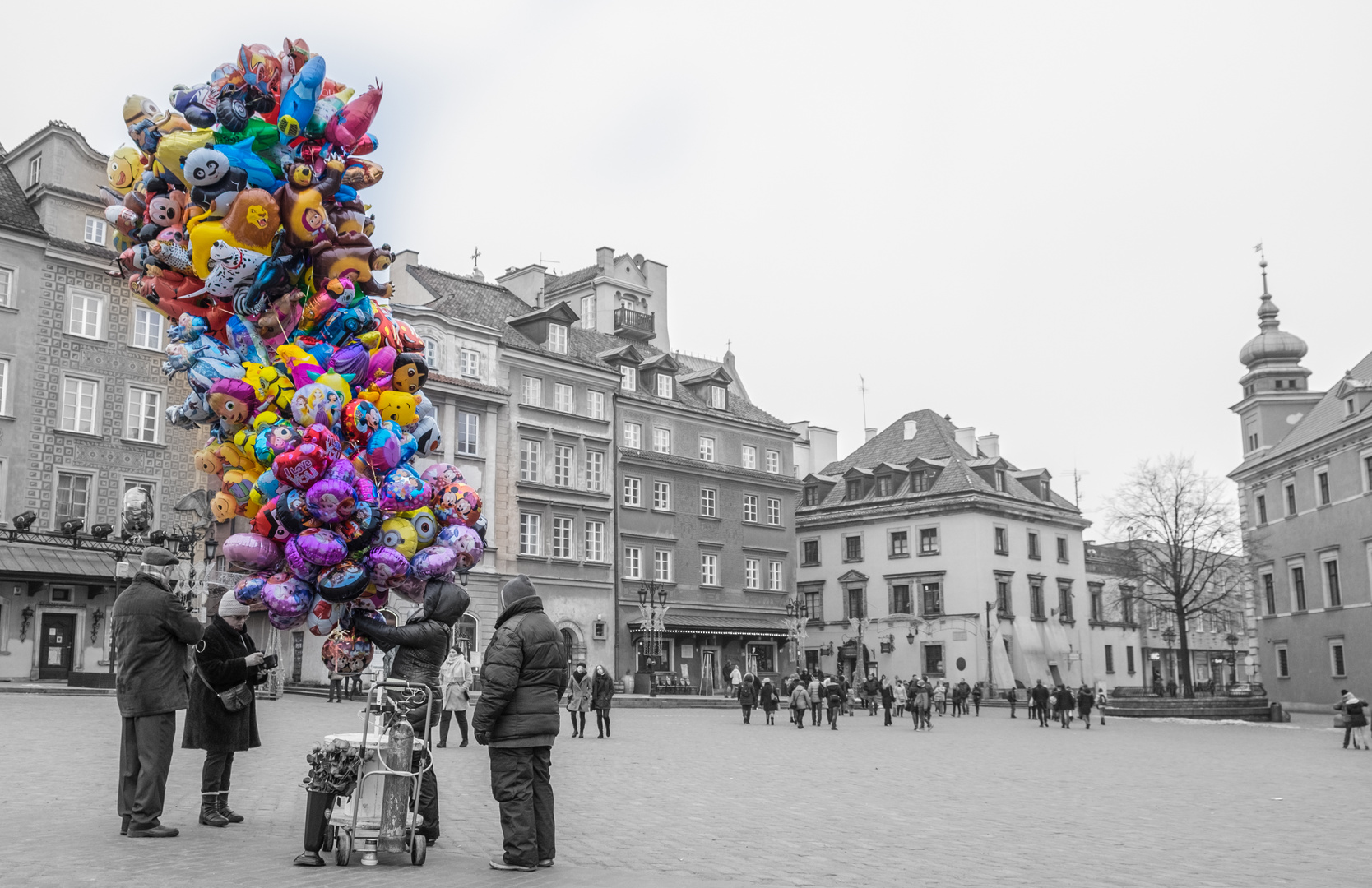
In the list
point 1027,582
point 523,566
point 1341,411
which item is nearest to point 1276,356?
point 1341,411

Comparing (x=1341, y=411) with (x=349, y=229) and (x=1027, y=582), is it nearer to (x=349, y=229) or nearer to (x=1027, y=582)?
(x=1027, y=582)

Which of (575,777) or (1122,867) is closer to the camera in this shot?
(1122,867)

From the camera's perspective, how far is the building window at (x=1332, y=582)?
51.1m

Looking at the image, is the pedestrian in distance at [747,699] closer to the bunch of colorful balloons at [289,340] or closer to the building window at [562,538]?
the building window at [562,538]

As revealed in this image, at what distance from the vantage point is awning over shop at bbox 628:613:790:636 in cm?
5100

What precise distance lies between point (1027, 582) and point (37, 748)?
56.0 m

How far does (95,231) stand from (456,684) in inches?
1061

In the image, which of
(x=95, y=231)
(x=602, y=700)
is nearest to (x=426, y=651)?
(x=602, y=700)

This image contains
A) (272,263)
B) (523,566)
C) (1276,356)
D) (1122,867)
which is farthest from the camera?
(1276,356)

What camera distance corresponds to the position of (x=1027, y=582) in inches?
2564

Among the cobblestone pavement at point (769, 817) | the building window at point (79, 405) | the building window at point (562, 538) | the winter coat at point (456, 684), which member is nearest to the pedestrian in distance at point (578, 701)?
the cobblestone pavement at point (769, 817)

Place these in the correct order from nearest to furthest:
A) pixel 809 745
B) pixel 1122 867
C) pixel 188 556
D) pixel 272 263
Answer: pixel 1122 867
pixel 272 263
pixel 809 745
pixel 188 556

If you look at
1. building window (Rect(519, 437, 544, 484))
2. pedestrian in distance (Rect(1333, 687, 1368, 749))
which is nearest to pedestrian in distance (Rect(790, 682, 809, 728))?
pedestrian in distance (Rect(1333, 687, 1368, 749))

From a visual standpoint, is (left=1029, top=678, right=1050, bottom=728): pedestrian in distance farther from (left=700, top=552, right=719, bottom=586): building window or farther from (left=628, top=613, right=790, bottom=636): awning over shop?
(left=700, top=552, right=719, bottom=586): building window
